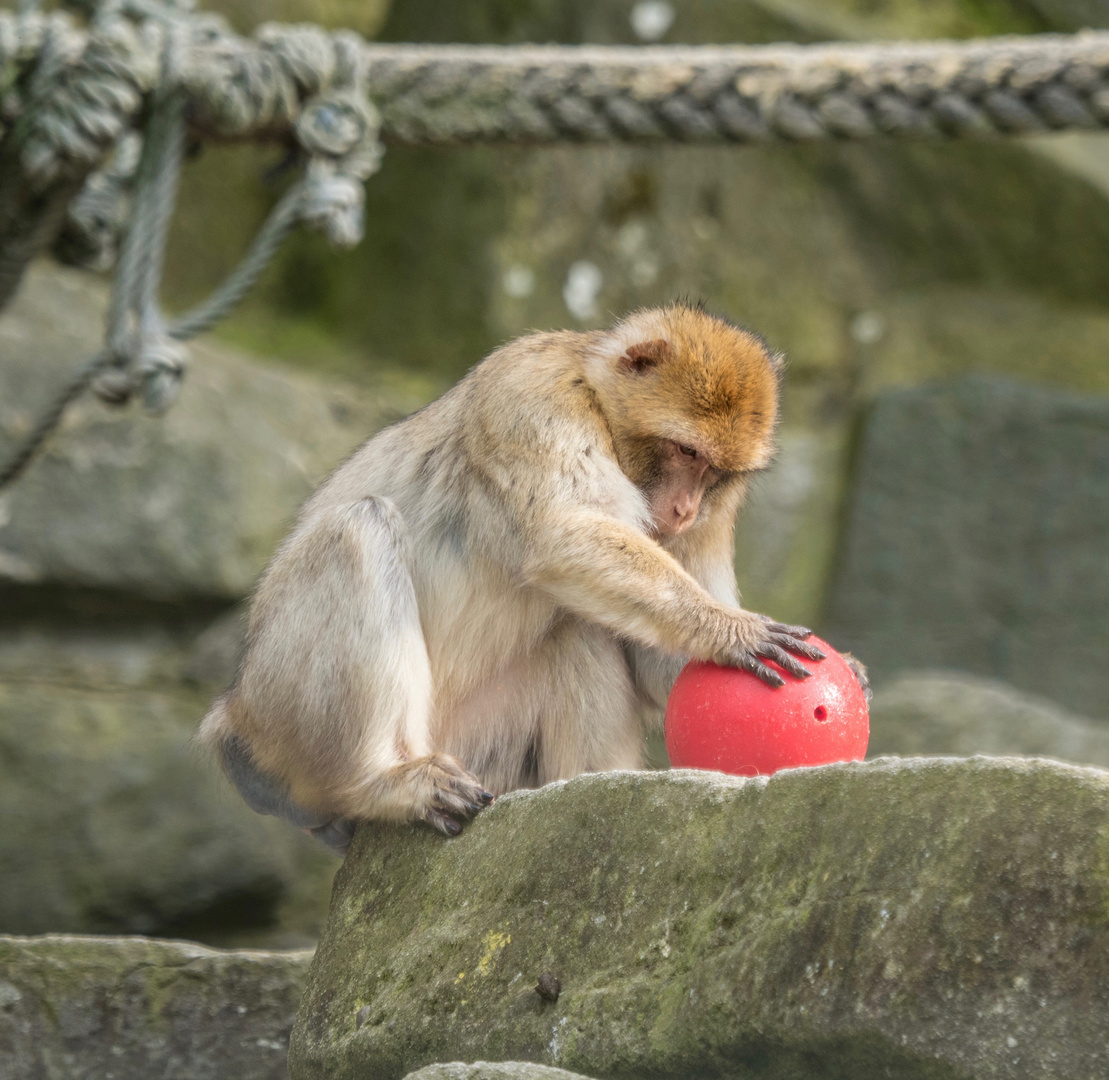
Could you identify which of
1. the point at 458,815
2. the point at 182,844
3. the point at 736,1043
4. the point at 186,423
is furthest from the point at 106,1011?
the point at 186,423

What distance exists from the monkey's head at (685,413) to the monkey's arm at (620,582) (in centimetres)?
24

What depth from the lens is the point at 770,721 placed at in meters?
2.64

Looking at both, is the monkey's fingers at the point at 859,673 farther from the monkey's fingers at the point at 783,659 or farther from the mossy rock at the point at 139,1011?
the mossy rock at the point at 139,1011

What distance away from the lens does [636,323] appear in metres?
3.42

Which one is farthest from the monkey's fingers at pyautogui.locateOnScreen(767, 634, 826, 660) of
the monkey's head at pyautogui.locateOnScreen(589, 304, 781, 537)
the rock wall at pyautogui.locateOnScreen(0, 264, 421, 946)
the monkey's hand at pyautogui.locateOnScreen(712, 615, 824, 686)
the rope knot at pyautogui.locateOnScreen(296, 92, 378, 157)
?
the rock wall at pyautogui.locateOnScreen(0, 264, 421, 946)

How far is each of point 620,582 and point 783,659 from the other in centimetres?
38

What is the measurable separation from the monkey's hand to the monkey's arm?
7 cm

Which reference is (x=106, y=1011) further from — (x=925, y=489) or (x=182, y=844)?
(x=925, y=489)

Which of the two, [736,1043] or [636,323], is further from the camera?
[636,323]

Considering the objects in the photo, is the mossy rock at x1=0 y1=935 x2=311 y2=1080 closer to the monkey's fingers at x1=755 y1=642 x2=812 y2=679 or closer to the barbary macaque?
the barbary macaque

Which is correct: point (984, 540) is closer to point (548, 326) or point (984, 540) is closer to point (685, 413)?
point (548, 326)

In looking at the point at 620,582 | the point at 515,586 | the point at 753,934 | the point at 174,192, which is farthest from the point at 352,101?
the point at 753,934

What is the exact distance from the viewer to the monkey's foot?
8.75 ft

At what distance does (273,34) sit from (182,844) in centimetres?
304
